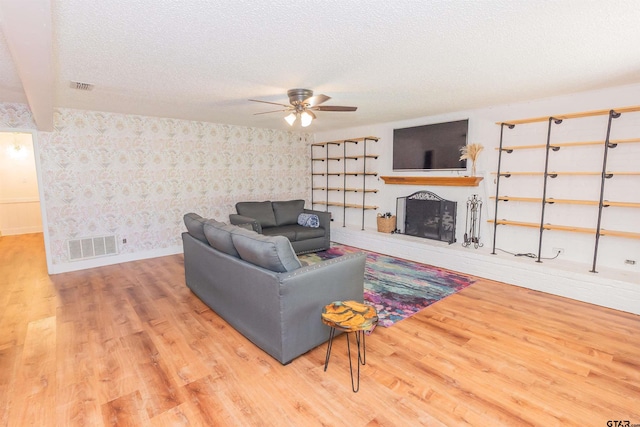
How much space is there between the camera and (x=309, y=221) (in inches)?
226

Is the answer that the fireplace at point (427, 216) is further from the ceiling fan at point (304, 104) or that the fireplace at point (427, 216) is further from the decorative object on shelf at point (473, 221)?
the ceiling fan at point (304, 104)

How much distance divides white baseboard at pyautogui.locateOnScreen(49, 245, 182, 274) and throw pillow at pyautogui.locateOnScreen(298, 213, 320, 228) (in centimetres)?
230

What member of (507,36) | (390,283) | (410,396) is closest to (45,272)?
(390,283)

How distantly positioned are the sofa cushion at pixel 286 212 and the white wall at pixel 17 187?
6.02 meters

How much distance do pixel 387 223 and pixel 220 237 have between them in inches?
139

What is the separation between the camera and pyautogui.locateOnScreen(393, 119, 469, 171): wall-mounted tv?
16.1 feet

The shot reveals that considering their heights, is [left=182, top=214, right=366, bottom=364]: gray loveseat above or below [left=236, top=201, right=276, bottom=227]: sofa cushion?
below

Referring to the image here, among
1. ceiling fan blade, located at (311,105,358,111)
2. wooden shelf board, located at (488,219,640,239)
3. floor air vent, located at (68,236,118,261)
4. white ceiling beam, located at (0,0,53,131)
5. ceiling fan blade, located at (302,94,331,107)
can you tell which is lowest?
floor air vent, located at (68,236,118,261)

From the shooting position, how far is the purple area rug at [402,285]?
337cm

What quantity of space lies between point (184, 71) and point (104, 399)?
270 cm

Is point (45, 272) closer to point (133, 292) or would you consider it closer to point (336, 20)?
point (133, 292)

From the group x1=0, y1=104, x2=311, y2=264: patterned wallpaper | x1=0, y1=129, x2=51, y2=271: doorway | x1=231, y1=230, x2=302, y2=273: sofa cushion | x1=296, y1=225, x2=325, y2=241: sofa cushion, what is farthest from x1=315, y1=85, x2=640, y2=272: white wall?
x1=0, y1=129, x2=51, y2=271: doorway

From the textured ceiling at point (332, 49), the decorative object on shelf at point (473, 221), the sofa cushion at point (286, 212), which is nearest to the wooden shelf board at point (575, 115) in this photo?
the textured ceiling at point (332, 49)

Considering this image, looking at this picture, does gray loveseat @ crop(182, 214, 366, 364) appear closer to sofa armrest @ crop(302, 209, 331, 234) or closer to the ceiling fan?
the ceiling fan
